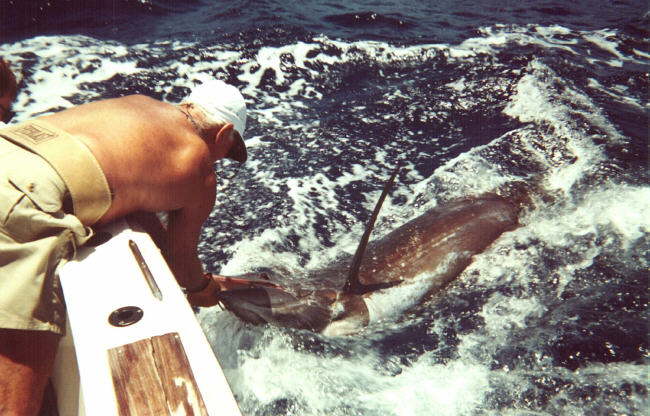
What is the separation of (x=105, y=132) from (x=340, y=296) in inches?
64.7

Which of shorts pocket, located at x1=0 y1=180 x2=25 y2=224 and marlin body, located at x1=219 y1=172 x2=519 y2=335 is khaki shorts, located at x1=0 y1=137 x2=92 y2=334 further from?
marlin body, located at x1=219 y1=172 x2=519 y2=335

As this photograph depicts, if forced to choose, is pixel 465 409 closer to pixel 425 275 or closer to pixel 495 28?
pixel 425 275

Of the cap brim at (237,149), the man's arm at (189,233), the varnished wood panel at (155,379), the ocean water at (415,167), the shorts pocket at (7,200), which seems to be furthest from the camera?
the ocean water at (415,167)

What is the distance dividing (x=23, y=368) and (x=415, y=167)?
3.74 metres

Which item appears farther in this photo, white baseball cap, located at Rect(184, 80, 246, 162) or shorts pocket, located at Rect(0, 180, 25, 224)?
white baseball cap, located at Rect(184, 80, 246, 162)

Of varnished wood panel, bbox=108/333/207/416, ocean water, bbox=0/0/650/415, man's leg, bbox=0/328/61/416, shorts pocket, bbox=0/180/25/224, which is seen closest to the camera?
varnished wood panel, bbox=108/333/207/416

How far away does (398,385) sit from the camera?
231cm

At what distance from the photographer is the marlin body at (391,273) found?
2363 mm

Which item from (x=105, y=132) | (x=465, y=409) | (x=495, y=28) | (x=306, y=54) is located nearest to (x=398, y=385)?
(x=465, y=409)

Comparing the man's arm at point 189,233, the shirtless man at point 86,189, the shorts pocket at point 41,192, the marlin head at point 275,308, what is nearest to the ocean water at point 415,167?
the marlin head at point 275,308

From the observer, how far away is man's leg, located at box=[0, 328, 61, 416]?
3.84 feet

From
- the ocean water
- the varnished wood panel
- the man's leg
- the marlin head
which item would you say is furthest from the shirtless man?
the ocean water

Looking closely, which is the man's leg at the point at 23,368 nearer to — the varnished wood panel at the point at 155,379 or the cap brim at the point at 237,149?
the varnished wood panel at the point at 155,379

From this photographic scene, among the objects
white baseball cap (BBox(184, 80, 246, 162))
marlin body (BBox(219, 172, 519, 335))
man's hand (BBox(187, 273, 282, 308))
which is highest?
white baseball cap (BBox(184, 80, 246, 162))
